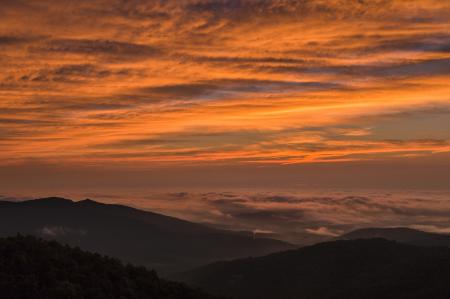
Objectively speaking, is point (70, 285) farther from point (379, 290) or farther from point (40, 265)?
point (379, 290)

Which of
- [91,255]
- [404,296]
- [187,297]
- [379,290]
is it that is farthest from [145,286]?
[379,290]

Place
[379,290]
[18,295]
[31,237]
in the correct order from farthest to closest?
[379,290] < [31,237] < [18,295]

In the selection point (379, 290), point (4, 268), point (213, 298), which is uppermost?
point (4, 268)

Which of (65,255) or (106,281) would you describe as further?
(65,255)

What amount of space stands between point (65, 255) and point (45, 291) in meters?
19.7

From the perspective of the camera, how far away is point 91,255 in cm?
10938

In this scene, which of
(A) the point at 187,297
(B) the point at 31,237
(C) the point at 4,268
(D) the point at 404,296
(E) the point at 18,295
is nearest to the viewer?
(E) the point at 18,295

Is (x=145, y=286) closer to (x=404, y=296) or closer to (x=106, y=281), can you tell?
(x=106, y=281)

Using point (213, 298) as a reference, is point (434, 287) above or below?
below

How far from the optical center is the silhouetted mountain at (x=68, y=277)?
8388cm

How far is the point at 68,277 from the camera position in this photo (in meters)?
92.9

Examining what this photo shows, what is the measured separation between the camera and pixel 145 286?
9962cm

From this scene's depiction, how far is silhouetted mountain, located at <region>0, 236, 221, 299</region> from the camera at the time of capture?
83875mm

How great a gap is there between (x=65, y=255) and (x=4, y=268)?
13425 mm
